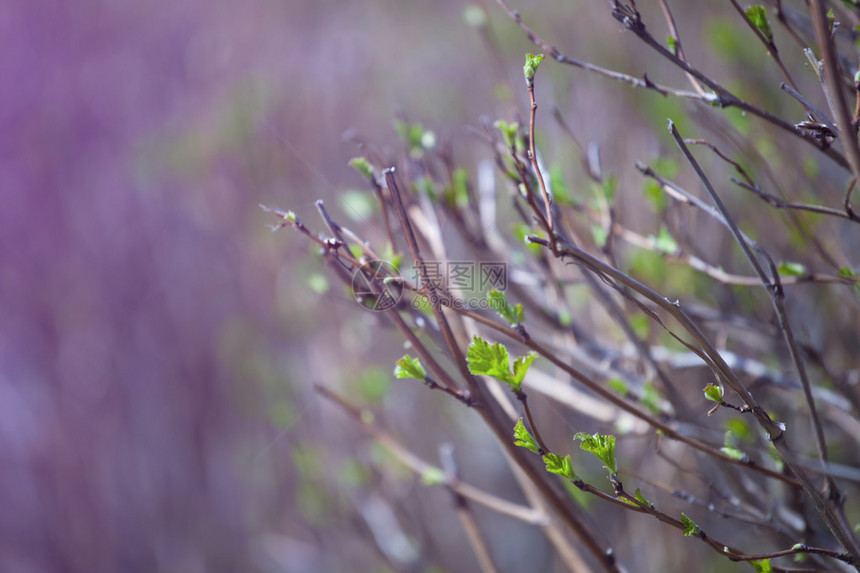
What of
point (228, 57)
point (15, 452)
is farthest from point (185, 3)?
point (15, 452)

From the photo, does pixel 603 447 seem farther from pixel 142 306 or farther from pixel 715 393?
pixel 142 306

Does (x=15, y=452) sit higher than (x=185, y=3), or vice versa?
(x=185, y=3)

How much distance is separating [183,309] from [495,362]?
1.46m

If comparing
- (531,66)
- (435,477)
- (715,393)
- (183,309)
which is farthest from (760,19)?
(183,309)

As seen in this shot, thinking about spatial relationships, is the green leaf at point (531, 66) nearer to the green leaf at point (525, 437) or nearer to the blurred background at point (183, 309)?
the green leaf at point (525, 437)

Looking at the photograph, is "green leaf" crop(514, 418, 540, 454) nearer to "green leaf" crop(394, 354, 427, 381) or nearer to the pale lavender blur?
"green leaf" crop(394, 354, 427, 381)

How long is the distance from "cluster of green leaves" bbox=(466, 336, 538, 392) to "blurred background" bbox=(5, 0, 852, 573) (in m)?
0.89

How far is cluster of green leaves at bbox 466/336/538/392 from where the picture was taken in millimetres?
467

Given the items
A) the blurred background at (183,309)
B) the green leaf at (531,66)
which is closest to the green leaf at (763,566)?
the green leaf at (531,66)

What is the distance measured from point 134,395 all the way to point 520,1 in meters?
1.85

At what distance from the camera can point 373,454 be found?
116 centimetres

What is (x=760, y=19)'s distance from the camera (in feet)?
1.72

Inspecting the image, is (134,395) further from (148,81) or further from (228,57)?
(228,57)

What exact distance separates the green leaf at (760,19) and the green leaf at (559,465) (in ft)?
1.37
